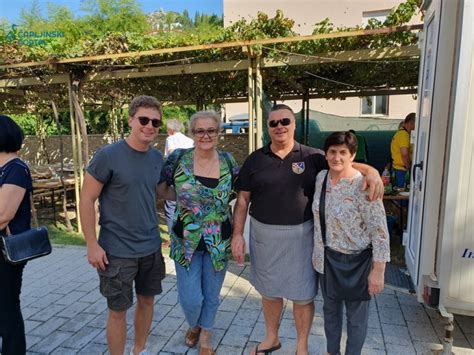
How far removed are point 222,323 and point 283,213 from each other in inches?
52.7

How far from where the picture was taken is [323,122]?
10391 mm

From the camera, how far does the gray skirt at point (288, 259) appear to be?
7.18 ft

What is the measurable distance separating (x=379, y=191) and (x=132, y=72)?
472 centimetres

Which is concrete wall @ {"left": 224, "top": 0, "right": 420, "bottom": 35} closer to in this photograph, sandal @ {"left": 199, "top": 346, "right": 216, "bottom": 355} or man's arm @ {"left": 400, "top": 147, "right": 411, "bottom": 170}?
man's arm @ {"left": 400, "top": 147, "right": 411, "bottom": 170}

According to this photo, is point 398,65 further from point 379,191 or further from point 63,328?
point 63,328

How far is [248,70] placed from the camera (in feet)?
16.5

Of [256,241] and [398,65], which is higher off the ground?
[398,65]

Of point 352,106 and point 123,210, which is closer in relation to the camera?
point 123,210

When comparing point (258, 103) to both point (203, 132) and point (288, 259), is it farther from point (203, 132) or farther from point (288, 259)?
point (288, 259)

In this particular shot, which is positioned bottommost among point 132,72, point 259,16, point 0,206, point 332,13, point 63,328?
point 63,328

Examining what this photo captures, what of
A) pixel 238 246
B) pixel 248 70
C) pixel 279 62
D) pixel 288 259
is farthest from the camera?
pixel 248 70

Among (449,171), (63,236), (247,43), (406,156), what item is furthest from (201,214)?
(63,236)

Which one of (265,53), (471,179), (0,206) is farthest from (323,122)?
(0,206)

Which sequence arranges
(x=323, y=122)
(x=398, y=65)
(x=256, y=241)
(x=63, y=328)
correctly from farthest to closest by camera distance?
1. (x=323, y=122)
2. (x=398, y=65)
3. (x=63, y=328)
4. (x=256, y=241)
